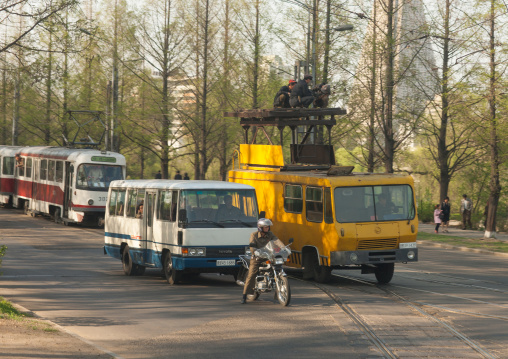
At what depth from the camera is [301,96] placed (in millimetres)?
22469

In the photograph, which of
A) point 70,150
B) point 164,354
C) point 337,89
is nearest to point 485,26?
point 337,89

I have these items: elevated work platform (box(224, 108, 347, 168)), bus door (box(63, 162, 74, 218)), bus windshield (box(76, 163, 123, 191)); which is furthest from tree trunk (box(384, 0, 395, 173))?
elevated work platform (box(224, 108, 347, 168))

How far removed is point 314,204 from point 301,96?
17.6ft

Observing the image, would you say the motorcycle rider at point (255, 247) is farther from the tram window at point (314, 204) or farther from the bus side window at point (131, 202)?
the bus side window at point (131, 202)

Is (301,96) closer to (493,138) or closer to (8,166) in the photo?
(493,138)

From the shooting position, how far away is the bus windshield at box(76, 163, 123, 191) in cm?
3388

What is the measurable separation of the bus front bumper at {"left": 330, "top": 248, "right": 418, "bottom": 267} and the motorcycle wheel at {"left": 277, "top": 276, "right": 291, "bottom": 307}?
3101 mm

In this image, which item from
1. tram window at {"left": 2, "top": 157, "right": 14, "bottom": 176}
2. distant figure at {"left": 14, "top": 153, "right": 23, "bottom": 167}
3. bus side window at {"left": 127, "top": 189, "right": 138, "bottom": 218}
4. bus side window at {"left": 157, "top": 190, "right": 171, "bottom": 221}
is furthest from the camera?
tram window at {"left": 2, "top": 157, "right": 14, "bottom": 176}

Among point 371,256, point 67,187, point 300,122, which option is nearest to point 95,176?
point 67,187

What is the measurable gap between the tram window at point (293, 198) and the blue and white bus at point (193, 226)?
1.49m

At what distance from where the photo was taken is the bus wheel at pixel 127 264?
19.2 m

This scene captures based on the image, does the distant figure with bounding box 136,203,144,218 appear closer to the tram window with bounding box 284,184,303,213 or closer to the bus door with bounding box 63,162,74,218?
the tram window with bounding box 284,184,303,213

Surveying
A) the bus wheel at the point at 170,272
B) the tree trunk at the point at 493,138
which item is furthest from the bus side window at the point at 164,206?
the tree trunk at the point at 493,138

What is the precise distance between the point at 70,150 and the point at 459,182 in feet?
96.6
